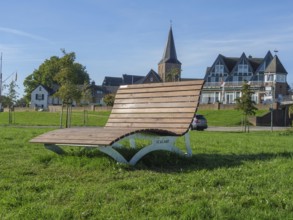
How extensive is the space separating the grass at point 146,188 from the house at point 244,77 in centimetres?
7000

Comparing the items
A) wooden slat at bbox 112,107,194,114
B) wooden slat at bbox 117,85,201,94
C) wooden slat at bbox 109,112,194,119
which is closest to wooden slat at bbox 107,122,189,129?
wooden slat at bbox 109,112,194,119

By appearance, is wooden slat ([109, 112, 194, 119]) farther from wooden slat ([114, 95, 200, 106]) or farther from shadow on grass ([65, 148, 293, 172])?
shadow on grass ([65, 148, 293, 172])

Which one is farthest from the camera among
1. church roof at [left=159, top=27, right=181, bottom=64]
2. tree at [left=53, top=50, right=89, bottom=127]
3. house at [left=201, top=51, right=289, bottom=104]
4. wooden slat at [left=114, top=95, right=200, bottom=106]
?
church roof at [left=159, top=27, right=181, bottom=64]

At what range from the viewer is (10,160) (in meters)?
7.56

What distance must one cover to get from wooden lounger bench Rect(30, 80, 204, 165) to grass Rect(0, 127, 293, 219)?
320 millimetres

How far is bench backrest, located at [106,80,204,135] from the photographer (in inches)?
302

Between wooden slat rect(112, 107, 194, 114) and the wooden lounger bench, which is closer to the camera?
the wooden lounger bench

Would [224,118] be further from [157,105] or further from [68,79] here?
[157,105]

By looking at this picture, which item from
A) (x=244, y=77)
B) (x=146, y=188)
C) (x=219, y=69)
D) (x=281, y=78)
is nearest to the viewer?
(x=146, y=188)

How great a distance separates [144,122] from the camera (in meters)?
8.30

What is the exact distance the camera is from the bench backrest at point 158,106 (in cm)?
768

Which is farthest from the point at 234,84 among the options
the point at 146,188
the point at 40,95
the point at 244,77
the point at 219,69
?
the point at 146,188

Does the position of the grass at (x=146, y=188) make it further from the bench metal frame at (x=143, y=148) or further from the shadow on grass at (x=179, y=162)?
the bench metal frame at (x=143, y=148)

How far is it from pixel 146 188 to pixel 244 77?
79.7 metres
